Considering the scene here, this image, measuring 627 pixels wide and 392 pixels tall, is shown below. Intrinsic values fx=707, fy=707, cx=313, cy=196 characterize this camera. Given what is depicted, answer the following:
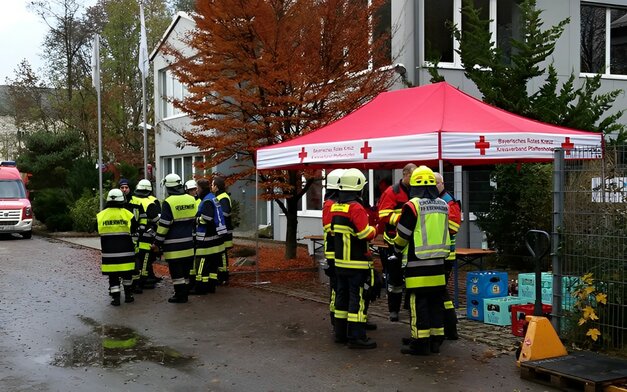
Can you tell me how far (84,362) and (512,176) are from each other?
9060 millimetres

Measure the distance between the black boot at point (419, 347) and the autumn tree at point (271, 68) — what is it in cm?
668

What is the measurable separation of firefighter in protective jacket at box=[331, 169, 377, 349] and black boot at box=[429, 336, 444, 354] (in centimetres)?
66

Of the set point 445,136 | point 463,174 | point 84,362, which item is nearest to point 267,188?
point 463,174

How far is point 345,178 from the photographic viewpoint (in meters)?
8.11

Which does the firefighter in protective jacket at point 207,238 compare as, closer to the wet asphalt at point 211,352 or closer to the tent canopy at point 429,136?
the wet asphalt at point 211,352

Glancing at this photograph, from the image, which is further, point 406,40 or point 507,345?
point 406,40

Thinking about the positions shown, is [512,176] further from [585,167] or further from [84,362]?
[84,362]

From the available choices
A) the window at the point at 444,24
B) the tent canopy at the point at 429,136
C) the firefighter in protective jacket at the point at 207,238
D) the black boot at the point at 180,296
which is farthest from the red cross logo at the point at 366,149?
the window at the point at 444,24

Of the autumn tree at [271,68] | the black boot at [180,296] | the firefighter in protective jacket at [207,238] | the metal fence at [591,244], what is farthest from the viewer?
the autumn tree at [271,68]

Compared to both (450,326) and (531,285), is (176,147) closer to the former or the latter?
(531,285)

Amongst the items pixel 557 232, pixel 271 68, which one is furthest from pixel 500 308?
pixel 271 68

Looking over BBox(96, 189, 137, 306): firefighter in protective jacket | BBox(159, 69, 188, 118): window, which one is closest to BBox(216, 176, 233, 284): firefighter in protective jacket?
BBox(96, 189, 137, 306): firefighter in protective jacket

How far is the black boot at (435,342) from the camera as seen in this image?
7.82 meters

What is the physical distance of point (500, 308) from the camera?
9.08 meters
